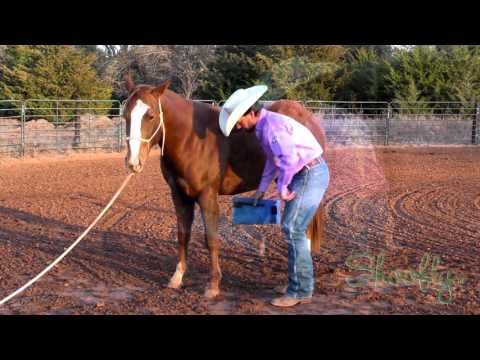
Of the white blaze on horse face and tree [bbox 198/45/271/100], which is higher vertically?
tree [bbox 198/45/271/100]

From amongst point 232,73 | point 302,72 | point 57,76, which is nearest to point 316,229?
point 57,76

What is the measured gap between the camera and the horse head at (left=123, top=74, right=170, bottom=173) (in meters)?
4.11

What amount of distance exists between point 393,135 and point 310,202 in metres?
16.6

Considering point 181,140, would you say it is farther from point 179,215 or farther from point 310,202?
point 310,202

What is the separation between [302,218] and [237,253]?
1.81 metres

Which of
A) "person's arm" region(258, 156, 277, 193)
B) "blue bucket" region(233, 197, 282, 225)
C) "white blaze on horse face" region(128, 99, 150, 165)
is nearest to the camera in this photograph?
"white blaze on horse face" region(128, 99, 150, 165)

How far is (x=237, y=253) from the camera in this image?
596 centimetres

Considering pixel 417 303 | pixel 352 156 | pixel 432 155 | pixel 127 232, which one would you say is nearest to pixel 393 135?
pixel 432 155

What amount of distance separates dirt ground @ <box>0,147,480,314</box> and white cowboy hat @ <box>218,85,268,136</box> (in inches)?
57.0

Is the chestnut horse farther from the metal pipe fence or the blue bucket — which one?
the metal pipe fence

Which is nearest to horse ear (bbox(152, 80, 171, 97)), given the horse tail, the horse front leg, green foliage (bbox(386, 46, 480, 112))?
the horse front leg

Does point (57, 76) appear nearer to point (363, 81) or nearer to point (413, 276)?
point (363, 81)

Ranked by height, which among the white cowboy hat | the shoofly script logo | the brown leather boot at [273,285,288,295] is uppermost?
the white cowboy hat

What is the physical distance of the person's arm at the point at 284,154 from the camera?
162 inches
